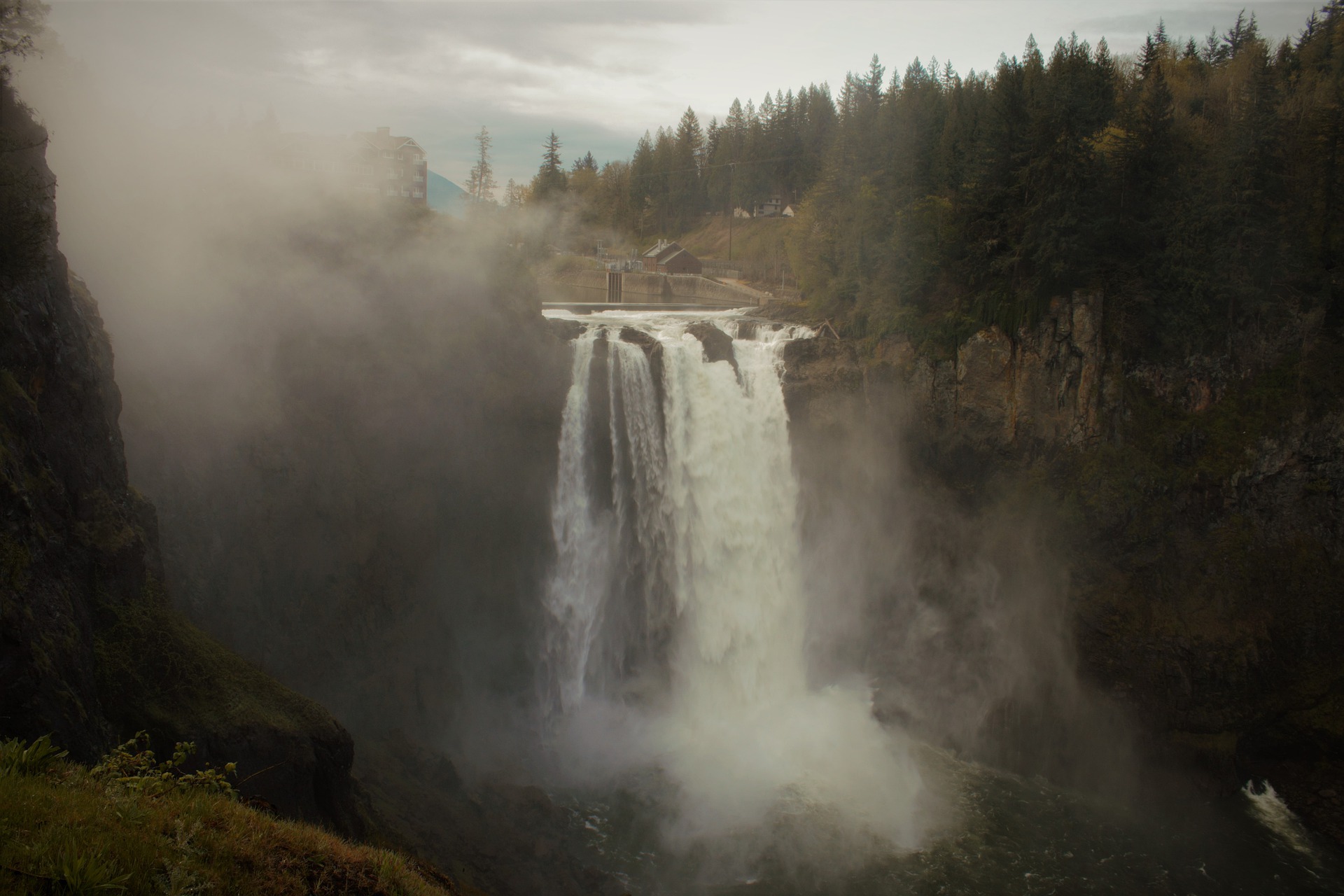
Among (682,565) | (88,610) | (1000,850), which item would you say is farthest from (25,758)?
(1000,850)

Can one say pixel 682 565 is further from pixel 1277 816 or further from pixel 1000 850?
pixel 1277 816

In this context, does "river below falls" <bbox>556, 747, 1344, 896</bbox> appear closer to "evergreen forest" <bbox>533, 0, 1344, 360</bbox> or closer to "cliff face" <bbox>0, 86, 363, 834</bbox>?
"cliff face" <bbox>0, 86, 363, 834</bbox>

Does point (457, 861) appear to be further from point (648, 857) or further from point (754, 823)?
point (754, 823)

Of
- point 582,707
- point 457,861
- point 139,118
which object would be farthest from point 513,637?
point 139,118

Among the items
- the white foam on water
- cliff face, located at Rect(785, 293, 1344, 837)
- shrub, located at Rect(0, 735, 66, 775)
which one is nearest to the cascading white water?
cliff face, located at Rect(785, 293, 1344, 837)

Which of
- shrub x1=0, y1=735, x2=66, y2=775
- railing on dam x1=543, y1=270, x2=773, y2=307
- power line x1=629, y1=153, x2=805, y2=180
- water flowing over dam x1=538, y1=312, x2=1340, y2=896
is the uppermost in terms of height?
power line x1=629, y1=153, x2=805, y2=180
